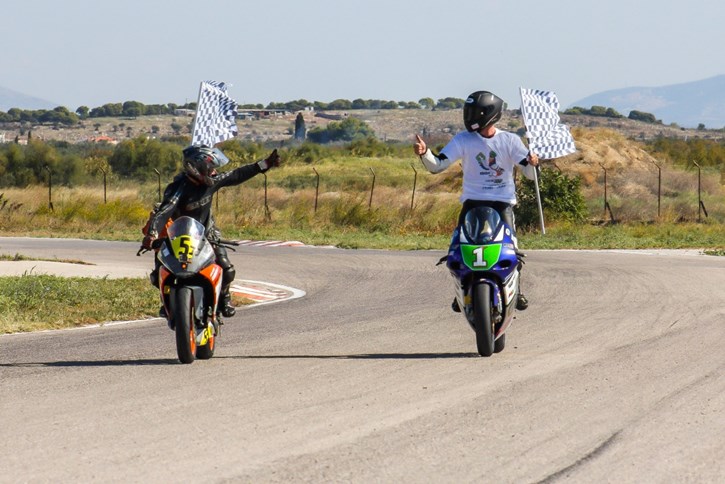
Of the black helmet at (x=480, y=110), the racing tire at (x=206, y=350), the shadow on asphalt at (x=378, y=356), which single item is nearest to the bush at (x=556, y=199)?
the black helmet at (x=480, y=110)

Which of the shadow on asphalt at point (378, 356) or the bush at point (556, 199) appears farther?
the bush at point (556, 199)

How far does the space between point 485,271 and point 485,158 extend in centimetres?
110

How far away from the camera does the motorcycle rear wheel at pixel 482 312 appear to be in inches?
401

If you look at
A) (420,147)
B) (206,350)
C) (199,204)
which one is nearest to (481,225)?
(420,147)

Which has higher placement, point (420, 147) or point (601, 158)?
point (420, 147)

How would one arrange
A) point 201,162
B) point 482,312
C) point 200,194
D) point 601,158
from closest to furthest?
point 482,312
point 201,162
point 200,194
point 601,158

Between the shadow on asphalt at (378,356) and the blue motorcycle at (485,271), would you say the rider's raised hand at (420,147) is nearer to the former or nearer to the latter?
the blue motorcycle at (485,271)

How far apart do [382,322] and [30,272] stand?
7.97 meters

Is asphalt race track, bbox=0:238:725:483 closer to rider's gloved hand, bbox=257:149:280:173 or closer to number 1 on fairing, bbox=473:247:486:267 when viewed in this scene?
number 1 on fairing, bbox=473:247:486:267

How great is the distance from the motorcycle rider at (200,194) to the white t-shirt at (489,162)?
5.35 ft

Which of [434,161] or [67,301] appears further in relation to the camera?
[67,301]

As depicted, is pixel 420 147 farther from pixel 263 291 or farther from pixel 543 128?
pixel 543 128

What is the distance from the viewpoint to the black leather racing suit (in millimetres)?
10508

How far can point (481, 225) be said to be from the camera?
10398mm
